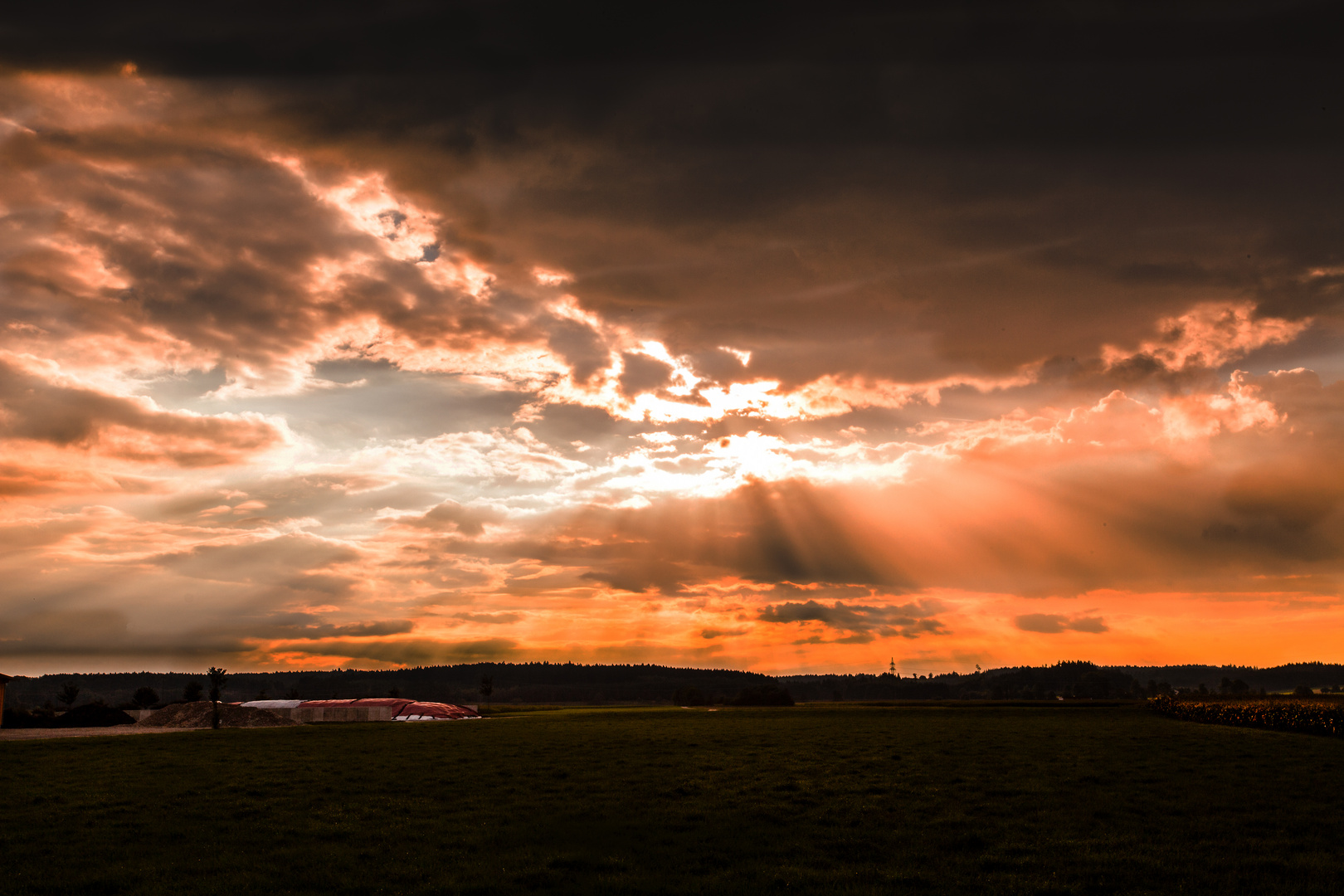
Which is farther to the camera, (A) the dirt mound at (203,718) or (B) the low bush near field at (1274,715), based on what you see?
(A) the dirt mound at (203,718)

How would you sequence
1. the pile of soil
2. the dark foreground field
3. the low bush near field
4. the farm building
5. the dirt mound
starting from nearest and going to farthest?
the dark foreground field
the low bush near field
the pile of soil
the dirt mound
the farm building

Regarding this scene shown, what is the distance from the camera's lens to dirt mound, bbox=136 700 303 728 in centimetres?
10912

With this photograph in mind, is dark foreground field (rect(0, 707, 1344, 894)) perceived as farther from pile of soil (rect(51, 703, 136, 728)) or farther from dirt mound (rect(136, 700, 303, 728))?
pile of soil (rect(51, 703, 136, 728))

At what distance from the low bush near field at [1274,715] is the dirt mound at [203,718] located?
111293 mm

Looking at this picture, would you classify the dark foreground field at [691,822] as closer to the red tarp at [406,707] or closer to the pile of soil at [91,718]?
the pile of soil at [91,718]

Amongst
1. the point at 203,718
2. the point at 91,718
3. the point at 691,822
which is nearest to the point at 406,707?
the point at 203,718

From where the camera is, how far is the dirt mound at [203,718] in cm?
10912

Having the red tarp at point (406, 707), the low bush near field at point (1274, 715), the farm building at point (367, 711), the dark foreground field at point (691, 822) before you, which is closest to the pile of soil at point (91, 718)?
the farm building at point (367, 711)

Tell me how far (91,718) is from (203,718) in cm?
1416

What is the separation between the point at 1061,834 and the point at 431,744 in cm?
4528

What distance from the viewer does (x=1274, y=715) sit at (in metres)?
66.8

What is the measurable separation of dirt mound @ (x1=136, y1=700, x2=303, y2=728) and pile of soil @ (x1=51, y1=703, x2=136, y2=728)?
11.0ft

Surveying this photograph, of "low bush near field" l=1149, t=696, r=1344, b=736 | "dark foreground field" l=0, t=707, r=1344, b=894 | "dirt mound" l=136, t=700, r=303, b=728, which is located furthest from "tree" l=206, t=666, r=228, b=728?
"low bush near field" l=1149, t=696, r=1344, b=736

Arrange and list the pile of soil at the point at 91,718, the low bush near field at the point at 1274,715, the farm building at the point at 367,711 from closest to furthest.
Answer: the low bush near field at the point at 1274,715
the pile of soil at the point at 91,718
the farm building at the point at 367,711
